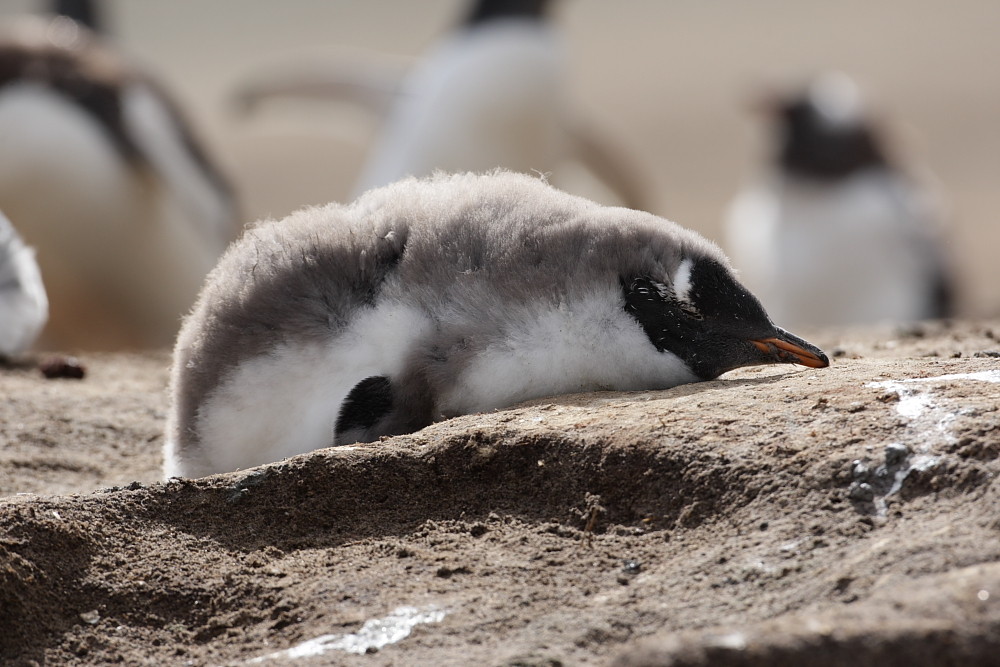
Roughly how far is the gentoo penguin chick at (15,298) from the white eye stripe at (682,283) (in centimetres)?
307

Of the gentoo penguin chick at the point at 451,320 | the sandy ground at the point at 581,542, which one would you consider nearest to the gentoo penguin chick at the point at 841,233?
the gentoo penguin chick at the point at 451,320

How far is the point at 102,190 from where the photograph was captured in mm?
8281

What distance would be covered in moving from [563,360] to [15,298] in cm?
295

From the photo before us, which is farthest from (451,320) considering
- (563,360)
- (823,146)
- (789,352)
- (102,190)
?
(823,146)

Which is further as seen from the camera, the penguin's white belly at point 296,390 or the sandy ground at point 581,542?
the penguin's white belly at point 296,390

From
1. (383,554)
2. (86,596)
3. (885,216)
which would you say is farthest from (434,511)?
(885,216)

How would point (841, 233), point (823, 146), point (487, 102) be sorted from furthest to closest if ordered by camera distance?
point (823, 146) → point (841, 233) → point (487, 102)

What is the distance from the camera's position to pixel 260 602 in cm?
246

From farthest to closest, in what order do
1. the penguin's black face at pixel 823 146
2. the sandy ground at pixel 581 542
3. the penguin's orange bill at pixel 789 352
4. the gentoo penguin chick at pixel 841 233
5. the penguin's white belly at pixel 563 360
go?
the penguin's black face at pixel 823 146
the gentoo penguin chick at pixel 841 233
the penguin's orange bill at pixel 789 352
the penguin's white belly at pixel 563 360
the sandy ground at pixel 581 542

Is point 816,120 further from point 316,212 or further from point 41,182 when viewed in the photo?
point 316,212

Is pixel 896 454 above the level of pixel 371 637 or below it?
above

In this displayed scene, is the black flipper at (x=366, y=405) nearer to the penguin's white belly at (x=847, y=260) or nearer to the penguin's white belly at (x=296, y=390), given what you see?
the penguin's white belly at (x=296, y=390)

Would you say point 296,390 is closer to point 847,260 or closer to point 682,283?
point 682,283

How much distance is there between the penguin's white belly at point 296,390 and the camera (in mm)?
2969
